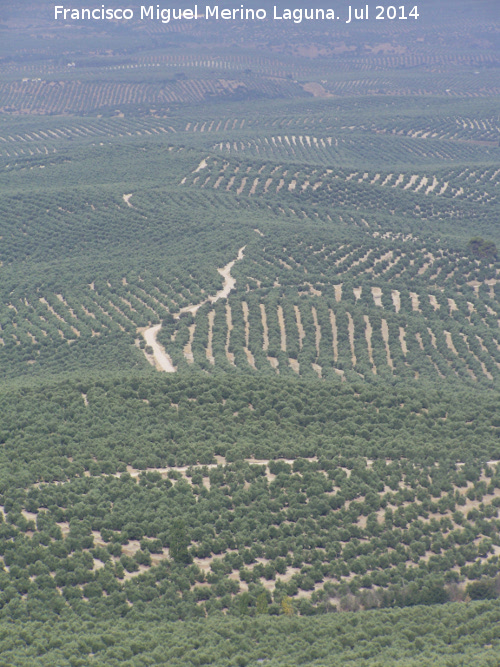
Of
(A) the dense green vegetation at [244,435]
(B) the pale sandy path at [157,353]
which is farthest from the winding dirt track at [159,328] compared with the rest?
(A) the dense green vegetation at [244,435]

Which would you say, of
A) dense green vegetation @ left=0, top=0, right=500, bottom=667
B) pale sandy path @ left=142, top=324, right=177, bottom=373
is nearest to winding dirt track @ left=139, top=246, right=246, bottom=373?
pale sandy path @ left=142, top=324, right=177, bottom=373

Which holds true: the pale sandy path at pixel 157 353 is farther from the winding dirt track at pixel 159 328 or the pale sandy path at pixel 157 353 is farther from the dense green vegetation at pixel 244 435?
the dense green vegetation at pixel 244 435

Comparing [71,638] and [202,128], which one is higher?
[202,128]

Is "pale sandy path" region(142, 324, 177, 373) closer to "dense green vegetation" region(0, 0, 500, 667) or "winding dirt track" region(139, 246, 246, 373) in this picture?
"winding dirt track" region(139, 246, 246, 373)

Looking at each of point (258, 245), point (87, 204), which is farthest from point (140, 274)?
point (87, 204)

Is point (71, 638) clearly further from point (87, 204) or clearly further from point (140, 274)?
point (87, 204)

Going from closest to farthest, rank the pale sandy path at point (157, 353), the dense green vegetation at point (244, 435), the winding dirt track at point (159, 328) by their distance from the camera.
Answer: the dense green vegetation at point (244, 435) → the pale sandy path at point (157, 353) → the winding dirt track at point (159, 328)
